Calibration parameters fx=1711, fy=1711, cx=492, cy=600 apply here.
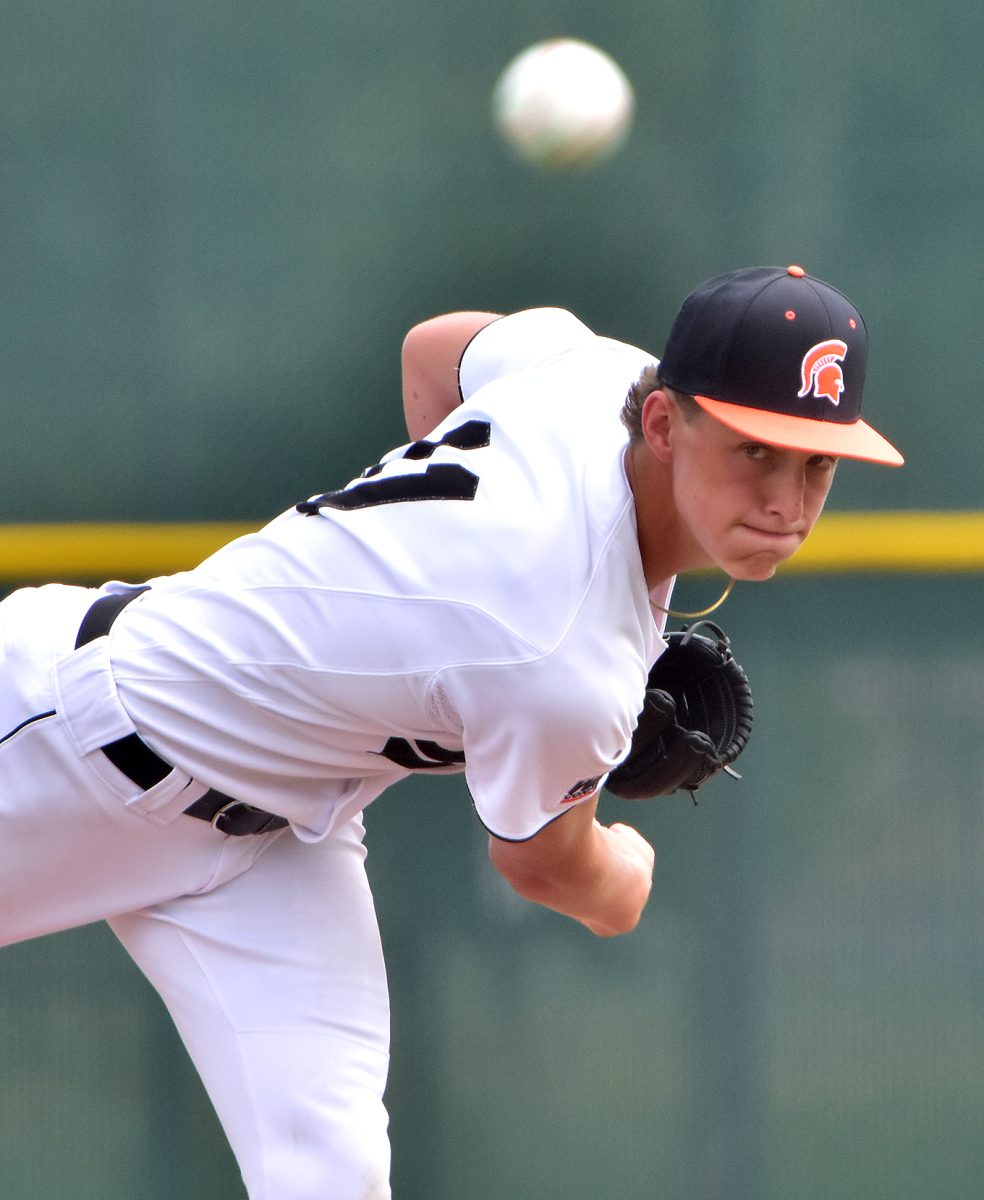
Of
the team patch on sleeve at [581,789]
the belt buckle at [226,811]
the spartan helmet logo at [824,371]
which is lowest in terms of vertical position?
the belt buckle at [226,811]

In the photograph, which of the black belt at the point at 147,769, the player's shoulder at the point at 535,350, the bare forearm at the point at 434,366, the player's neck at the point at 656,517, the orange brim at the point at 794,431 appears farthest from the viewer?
the bare forearm at the point at 434,366

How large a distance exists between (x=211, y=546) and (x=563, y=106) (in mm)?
843

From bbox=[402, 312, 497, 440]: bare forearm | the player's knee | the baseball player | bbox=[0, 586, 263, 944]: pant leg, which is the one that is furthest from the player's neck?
the player's knee

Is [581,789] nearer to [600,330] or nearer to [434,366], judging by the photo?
[434,366]

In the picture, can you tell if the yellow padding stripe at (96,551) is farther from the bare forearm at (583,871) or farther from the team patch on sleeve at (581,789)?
the team patch on sleeve at (581,789)

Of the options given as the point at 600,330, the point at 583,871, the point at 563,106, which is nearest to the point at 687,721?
the point at 583,871

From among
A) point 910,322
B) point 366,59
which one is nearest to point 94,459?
point 366,59

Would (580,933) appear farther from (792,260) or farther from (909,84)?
(909,84)

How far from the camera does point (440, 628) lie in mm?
1737

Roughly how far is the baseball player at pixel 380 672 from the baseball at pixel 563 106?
462 mm

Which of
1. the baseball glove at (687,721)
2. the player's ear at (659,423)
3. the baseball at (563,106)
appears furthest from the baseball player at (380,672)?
the baseball at (563,106)

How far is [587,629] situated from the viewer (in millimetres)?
1694

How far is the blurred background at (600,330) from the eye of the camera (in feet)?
8.70

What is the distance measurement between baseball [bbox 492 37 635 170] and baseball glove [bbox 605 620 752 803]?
31.3 inches
